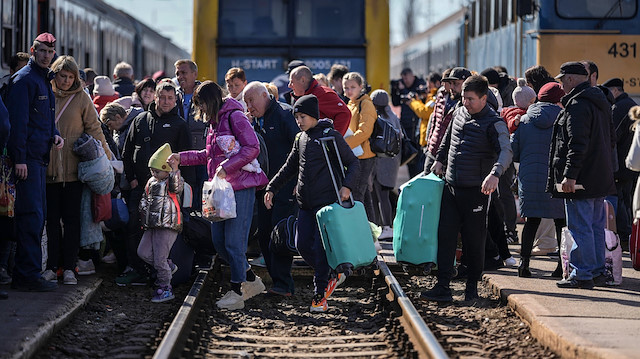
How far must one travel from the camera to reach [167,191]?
8.82 metres

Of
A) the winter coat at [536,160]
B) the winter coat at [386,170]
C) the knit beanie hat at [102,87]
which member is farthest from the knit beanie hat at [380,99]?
the knit beanie hat at [102,87]

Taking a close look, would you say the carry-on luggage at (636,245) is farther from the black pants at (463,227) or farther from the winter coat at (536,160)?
the black pants at (463,227)

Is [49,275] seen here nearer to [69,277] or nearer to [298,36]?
[69,277]

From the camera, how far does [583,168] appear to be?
29.2 feet

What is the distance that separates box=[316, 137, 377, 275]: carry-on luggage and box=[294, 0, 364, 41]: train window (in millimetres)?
6977

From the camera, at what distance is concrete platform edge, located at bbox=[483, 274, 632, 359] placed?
6.26m

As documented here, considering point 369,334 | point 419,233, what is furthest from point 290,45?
point 369,334

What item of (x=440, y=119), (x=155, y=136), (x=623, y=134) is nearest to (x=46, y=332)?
(x=155, y=136)

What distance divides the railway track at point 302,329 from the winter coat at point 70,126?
1421 millimetres

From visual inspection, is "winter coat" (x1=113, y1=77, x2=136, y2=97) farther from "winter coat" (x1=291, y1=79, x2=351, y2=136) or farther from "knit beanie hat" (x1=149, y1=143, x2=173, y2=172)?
"knit beanie hat" (x1=149, y1=143, x2=173, y2=172)

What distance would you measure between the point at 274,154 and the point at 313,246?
4.11 feet

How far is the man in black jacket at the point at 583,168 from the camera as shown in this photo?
8.77 m

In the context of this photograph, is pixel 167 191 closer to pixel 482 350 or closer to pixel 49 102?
pixel 49 102

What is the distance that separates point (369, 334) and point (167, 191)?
2.15m
